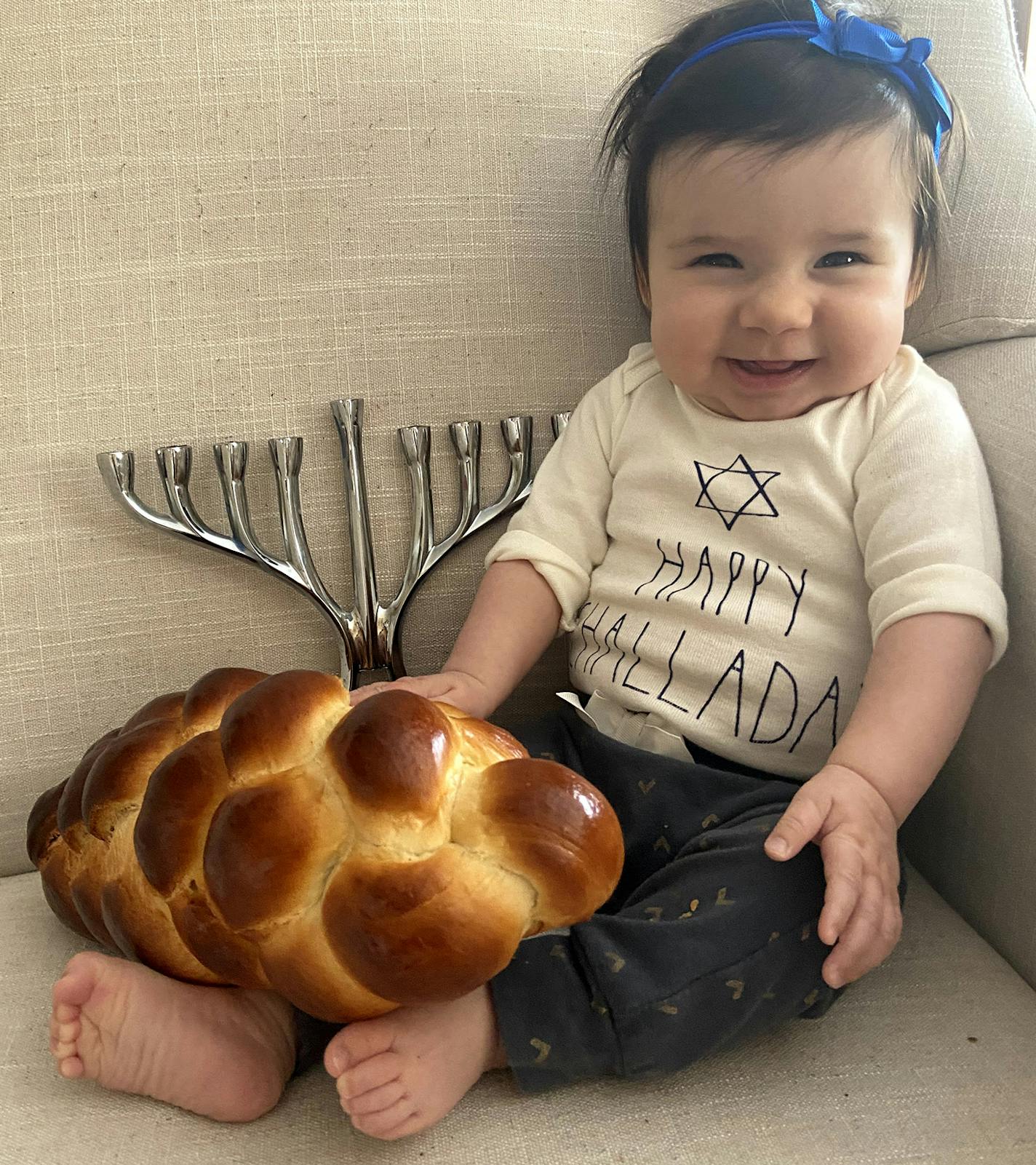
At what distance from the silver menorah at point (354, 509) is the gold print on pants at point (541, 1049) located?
1.37 ft

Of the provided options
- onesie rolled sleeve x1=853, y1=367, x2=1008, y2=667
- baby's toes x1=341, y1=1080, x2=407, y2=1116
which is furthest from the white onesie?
baby's toes x1=341, y1=1080, x2=407, y2=1116

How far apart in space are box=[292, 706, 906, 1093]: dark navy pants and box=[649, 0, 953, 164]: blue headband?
53 centimetres

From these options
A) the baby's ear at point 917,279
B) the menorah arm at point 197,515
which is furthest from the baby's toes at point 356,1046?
the baby's ear at point 917,279

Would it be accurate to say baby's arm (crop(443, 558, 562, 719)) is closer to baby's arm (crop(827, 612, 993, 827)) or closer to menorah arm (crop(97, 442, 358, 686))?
menorah arm (crop(97, 442, 358, 686))

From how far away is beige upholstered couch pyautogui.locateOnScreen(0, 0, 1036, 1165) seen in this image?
91 cm

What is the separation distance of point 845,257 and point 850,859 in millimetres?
431

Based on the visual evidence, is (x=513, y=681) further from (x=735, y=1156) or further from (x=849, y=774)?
(x=735, y=1156)

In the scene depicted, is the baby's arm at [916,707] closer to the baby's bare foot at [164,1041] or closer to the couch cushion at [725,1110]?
the couch cushion at [725,1110]

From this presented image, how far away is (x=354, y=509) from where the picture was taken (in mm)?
952

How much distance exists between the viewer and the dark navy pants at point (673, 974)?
0.60 m

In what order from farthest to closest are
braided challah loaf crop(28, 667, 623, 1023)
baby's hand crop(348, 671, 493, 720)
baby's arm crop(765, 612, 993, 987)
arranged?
baby's hand crop(348, 671, 493, 720), baby's arm crop(765, 612, 993, 987), braided challah loaf crop(28, 667, 623, 1023)

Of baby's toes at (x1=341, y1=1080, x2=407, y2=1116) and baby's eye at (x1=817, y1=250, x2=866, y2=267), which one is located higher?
baby's eye at (x1=817, y1=250, x2=866, y2=267)

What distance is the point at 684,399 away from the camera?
2.98 ft

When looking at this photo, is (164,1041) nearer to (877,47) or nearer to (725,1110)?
(725,1110)
